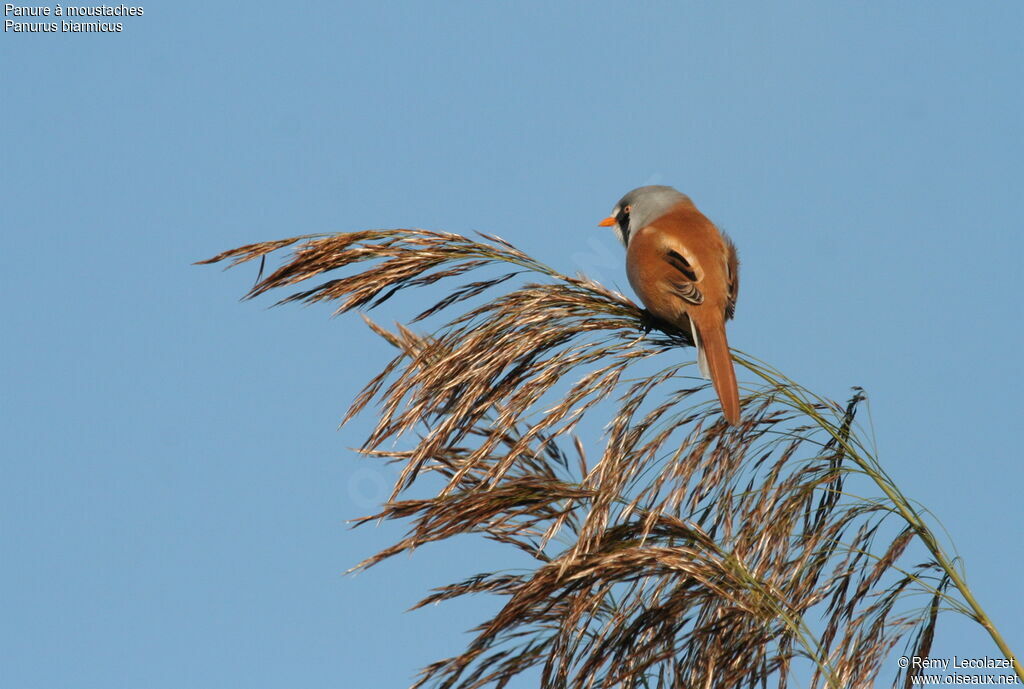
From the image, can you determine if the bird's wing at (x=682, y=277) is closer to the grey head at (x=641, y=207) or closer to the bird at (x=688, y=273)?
the bird at (x=688, y=273)

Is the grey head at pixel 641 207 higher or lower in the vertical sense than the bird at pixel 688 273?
higher

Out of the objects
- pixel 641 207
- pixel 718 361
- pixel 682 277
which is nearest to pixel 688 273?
pixel 682 277

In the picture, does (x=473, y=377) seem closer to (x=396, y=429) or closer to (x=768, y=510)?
(x=396, y=429)

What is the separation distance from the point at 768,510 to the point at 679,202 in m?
1.98

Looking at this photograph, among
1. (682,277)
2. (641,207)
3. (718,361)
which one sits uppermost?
(641,207)

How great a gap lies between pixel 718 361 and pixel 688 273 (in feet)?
2.00

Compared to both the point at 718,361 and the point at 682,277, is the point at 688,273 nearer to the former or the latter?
the point at 682,277

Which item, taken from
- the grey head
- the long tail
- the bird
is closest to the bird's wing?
the bird

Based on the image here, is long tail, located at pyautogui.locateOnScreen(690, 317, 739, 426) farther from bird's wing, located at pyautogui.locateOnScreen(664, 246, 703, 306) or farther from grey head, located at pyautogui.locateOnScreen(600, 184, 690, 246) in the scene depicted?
grey head, located at pyautogui.locateOnScreen(600, 184, 690, 246)

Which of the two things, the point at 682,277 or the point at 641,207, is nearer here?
the point at 682,277

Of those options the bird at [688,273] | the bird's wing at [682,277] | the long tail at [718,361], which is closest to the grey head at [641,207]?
the bird at [688,273]

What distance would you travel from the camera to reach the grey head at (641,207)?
4.64 m

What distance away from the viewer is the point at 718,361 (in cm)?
337

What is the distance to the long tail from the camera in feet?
10.1
